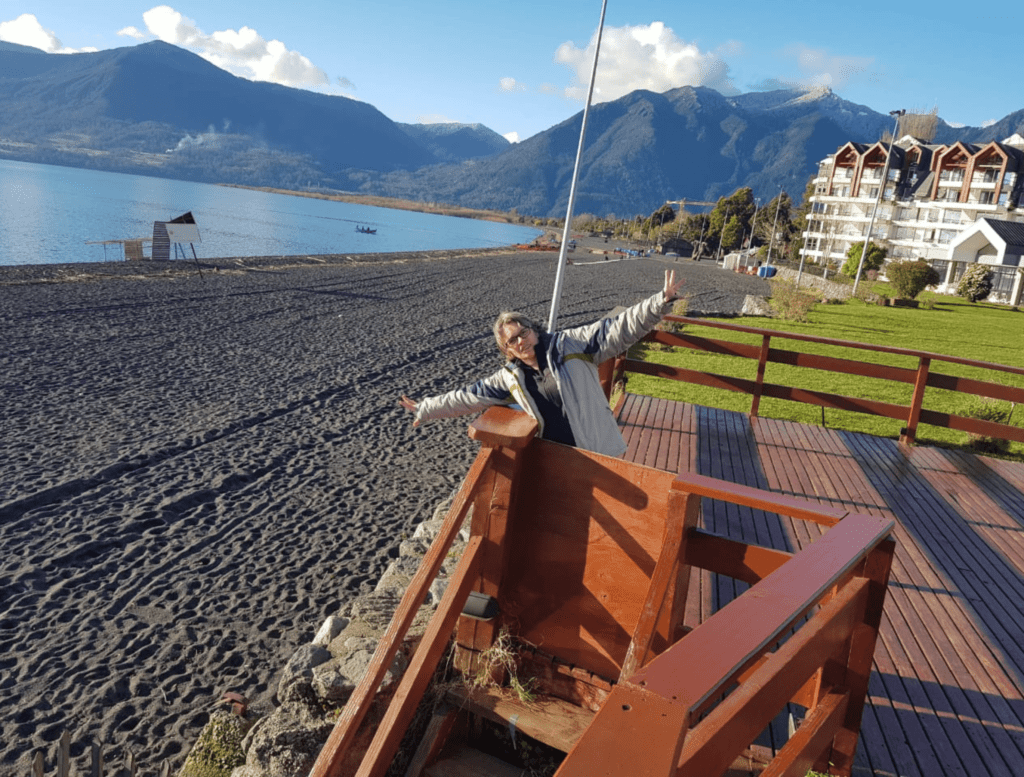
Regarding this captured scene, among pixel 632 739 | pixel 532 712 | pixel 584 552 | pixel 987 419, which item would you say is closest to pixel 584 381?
pixel 584 552

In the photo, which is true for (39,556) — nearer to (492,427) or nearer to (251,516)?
(251,516)

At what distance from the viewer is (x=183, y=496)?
23.6 feet

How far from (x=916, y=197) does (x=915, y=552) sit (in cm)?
7505

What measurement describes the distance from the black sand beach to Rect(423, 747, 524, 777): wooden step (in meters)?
1.61

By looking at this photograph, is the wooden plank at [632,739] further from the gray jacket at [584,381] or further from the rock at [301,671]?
the rock at [301,671]

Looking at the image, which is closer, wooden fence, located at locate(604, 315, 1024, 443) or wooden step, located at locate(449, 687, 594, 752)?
wooden step, located at locate(449, 687, 594, 752)

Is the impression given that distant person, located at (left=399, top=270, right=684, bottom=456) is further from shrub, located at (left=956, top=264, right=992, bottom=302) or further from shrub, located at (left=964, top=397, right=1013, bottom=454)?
shrub, located at (left=956, top=264, right=992, bottom=302)

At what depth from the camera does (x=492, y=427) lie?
9.37 ft

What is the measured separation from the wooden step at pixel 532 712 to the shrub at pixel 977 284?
39.9m

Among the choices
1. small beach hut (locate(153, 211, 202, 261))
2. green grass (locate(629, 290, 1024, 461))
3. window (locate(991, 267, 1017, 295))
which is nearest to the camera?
green grass (locate(629, 290, 1024, 461))

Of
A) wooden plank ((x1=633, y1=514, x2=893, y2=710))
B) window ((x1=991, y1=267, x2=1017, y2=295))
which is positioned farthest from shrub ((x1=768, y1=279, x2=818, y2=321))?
wooden plank ((x1=633, y1=514, x2=893, y2=710))

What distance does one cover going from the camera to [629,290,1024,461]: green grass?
1020cm

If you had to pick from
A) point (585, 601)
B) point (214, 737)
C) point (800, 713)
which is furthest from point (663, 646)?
point (214, 737)

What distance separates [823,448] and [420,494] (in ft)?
13.5
